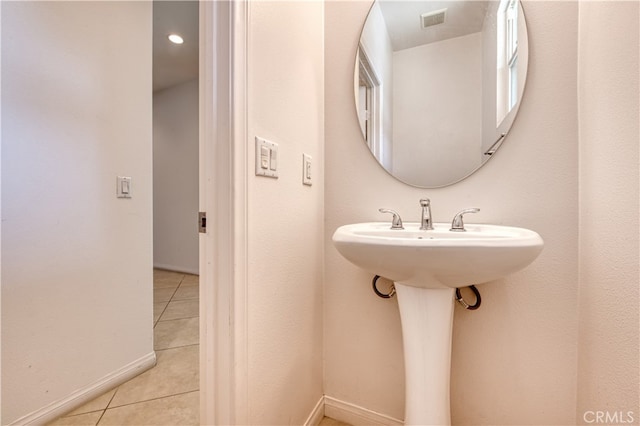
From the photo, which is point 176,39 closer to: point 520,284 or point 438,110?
point 438,110

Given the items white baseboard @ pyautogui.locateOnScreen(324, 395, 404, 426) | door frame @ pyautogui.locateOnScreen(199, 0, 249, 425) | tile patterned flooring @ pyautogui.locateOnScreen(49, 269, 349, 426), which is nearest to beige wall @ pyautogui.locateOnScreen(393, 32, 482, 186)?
door frame @ pyautogui.locateOnScreen(199, 0, 249, 425)

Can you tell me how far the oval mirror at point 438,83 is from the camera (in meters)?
0.97

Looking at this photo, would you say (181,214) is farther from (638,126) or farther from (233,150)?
(638,126)

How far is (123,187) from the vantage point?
1364 mm

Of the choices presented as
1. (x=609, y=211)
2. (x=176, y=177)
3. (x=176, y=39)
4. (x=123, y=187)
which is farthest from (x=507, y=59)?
(x=176, y=177)

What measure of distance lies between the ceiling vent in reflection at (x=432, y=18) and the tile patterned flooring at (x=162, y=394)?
184cm

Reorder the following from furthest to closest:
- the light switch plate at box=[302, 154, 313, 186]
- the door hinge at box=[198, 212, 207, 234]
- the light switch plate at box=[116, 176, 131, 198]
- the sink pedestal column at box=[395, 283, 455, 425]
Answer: the light switch plate at box=[116, 176, 131, 198]
the light switch plate at box=[302, 154, 313, 186]
the sink pedestal column at box=[395, 283, 455, 425]
the door hinge at box=[198, 212, 207, 234]

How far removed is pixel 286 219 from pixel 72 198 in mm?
995

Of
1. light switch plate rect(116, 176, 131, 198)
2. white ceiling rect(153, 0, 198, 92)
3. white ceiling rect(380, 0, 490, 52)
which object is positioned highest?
white ceiling rect(153, 0, 198, 92)

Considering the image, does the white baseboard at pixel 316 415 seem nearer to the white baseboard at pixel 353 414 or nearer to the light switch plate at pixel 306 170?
the white baseboard at pixel 353 414

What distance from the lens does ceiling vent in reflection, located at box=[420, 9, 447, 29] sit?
1.05 m

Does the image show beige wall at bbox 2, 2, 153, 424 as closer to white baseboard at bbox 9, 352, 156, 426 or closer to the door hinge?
white baseboard at bbox 9, 352, 156, 426

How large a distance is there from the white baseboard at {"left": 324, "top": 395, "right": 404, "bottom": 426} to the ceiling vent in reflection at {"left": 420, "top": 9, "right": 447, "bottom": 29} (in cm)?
153

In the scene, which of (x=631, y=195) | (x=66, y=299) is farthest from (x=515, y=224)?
(x=66, y=299)
